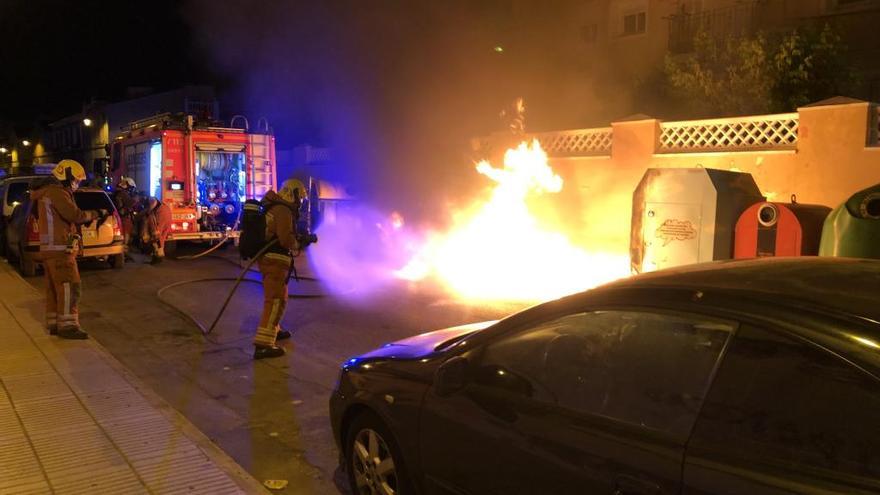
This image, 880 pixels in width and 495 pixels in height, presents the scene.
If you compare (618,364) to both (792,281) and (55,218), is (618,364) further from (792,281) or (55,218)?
(55,218)

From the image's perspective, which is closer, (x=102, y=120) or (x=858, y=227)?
(x=858, y=227)

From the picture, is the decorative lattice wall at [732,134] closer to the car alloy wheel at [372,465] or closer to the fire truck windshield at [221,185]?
the fire truck windshield at [221,185]

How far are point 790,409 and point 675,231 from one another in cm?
586

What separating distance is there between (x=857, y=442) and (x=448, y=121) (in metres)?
16.3

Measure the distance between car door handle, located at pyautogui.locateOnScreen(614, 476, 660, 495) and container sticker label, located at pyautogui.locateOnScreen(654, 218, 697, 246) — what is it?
5589 millimetres

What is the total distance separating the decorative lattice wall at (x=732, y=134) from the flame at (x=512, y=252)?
2251mm

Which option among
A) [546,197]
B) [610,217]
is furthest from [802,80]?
[546,197]

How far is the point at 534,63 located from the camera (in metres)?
18.8

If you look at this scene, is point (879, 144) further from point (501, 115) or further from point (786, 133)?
point (501, 115)

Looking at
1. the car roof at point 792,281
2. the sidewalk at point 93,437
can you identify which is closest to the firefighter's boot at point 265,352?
the sidewalk at point 93,437

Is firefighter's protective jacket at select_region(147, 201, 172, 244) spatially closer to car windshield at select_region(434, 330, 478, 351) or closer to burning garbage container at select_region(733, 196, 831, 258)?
burning garbage container at select_region(733, 196, 831, 258)

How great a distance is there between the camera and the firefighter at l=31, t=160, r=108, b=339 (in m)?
6.55

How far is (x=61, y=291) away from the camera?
662cm

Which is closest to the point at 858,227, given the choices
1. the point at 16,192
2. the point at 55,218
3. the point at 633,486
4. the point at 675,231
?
the point at 675,231
